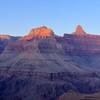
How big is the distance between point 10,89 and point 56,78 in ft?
62.9

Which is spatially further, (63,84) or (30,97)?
(63,84)

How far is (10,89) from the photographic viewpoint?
627 ft

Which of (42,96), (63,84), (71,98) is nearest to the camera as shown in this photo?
(71,98)

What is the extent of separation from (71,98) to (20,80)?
3424 inches

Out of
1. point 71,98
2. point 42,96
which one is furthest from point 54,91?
point 71,98

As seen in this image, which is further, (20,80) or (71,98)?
(20,80)

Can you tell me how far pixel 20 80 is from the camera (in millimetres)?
195500

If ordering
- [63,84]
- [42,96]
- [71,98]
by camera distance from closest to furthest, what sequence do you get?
[71,98] → [42,96] → [63,84]

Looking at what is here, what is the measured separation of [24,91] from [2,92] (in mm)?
11148

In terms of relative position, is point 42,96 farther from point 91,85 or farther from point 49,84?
point 91,85

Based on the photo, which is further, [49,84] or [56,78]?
[56,78]

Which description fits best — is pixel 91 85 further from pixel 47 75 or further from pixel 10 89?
pixel 10 89

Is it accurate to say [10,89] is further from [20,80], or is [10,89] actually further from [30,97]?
[30,97]

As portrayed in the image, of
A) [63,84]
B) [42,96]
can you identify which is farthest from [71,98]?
[63,84]
